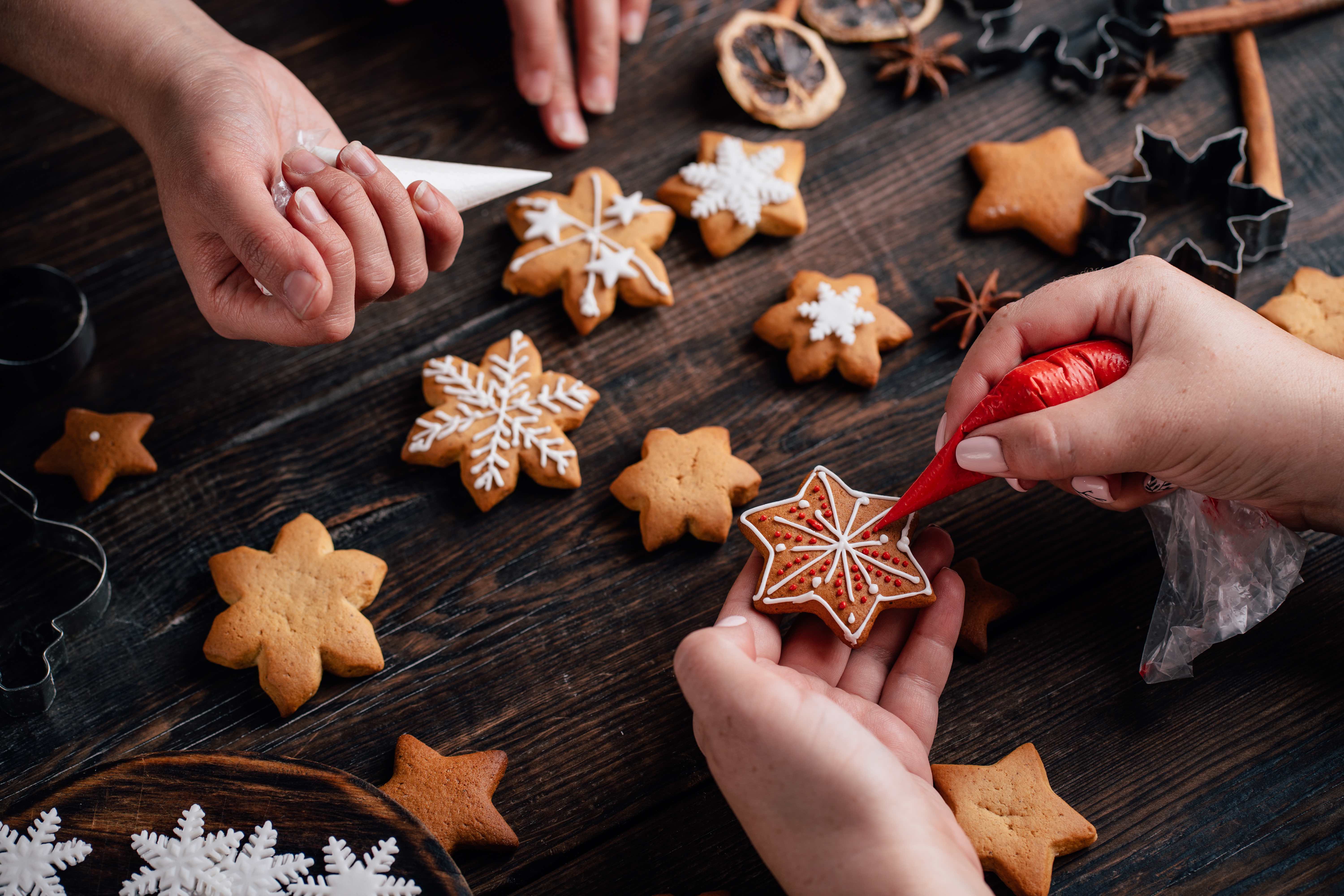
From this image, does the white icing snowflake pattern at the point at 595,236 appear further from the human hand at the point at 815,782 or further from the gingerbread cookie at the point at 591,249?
the human hand at the point at 815,782

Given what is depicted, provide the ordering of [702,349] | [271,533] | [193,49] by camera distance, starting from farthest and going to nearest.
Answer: [702,349]
[271,533]
[193,49]

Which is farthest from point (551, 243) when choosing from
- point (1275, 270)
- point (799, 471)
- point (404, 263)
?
point (1275, 270)

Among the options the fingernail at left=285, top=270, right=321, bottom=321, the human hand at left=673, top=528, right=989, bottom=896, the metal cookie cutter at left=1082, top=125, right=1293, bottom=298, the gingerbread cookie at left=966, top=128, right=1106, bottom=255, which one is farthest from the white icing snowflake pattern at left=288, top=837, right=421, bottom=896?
the metal cookie cutter at left=1082, top=125, right=1293, bottom=298

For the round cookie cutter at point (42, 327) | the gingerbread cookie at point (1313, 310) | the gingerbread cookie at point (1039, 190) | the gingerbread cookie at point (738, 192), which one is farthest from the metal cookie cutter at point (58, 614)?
the gingerbread cookie at point (1313, 310)

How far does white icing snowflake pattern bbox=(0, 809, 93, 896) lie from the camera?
1393 mm

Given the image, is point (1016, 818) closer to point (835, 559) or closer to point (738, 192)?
point (835, 559)

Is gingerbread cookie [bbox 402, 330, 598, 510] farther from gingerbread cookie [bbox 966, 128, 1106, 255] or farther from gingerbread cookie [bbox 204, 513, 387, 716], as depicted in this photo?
gingerbread cookie [bbox 966, 128, 1106, 255]

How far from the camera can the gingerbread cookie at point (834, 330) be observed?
5.96 ft

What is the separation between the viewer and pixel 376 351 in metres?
1.92

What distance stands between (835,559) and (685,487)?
33 centimetres

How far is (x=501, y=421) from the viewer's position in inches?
69.6

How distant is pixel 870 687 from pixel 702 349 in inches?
30.8

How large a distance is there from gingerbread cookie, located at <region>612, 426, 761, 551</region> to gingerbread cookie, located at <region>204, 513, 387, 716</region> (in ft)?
1.72

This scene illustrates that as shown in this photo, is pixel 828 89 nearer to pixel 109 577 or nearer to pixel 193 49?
pixel 193 49
